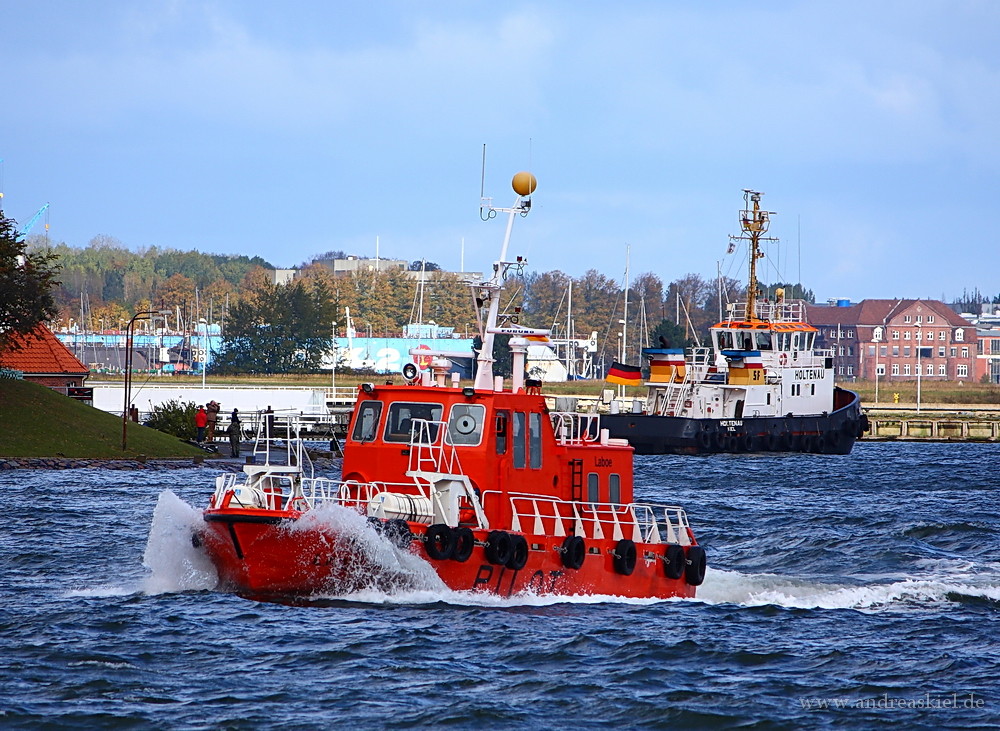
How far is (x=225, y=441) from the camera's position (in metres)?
59.4

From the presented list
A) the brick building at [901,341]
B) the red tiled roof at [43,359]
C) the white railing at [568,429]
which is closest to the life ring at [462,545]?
the white railing at [568,429]

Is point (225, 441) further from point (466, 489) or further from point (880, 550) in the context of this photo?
point (466, 489)

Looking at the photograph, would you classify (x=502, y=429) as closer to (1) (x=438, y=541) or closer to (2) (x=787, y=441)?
(1) (x=438, y=541)

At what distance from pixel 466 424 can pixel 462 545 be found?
230cm

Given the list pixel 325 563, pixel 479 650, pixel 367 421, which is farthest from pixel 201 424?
pixel 479 650

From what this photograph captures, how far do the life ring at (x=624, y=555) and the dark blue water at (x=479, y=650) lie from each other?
1.73 feet

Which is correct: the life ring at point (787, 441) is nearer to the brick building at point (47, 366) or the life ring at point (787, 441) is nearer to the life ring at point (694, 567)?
the brick building at point (47, 366)

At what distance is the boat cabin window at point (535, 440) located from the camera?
2152 cm

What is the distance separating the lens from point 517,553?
19.6m

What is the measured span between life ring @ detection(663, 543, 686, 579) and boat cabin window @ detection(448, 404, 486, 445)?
13.8 ft

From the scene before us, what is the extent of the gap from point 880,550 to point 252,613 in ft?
54.5

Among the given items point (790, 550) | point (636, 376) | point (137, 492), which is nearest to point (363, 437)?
point (790, 550)

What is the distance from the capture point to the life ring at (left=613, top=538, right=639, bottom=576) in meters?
21.6

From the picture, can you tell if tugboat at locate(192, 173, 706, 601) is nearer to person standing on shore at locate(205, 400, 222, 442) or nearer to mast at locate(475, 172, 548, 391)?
mast at locate(475, 172, 548, 391)
